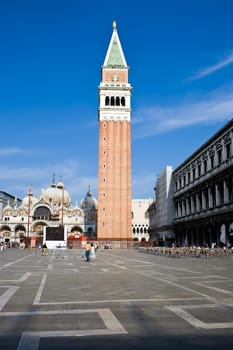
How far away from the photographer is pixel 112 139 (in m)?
84.9

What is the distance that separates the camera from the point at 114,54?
309 ft

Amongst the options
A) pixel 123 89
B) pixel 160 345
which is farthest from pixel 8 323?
pixel 123 89

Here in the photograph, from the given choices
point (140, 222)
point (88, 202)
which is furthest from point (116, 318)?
point (88, 202)

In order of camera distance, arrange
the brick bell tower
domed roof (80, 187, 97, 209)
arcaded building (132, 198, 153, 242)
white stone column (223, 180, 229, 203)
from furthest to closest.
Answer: arcaded building (132, 198, 153, 242) < domed roof (80, 187, 97, 209) < the brick bell tower < white stone column (223, 180, 229, 203)

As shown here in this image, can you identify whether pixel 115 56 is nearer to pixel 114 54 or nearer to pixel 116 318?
pixel 114 54

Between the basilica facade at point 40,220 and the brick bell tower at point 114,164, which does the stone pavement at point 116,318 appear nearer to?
the brick bell tower at point 114,164

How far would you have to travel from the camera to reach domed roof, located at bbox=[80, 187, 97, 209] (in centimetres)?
12469

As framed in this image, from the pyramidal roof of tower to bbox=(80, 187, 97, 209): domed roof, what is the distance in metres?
47.3

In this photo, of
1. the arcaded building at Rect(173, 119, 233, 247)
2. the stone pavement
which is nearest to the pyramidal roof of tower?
the arcaded building at Rect(173, 119, 233, 247)

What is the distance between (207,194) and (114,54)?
167ft

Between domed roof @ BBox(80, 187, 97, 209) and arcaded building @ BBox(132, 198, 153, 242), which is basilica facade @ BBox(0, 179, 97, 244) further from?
arcaded building @ BBox(132, 198, 153, 242)

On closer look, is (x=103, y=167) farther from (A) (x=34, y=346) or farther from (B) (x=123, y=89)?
(A) (x=34, y=346)

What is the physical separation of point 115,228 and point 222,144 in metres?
38.1

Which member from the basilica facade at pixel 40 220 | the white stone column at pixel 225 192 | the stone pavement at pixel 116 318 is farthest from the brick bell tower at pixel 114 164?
the stone pavement at pixel 116 318
